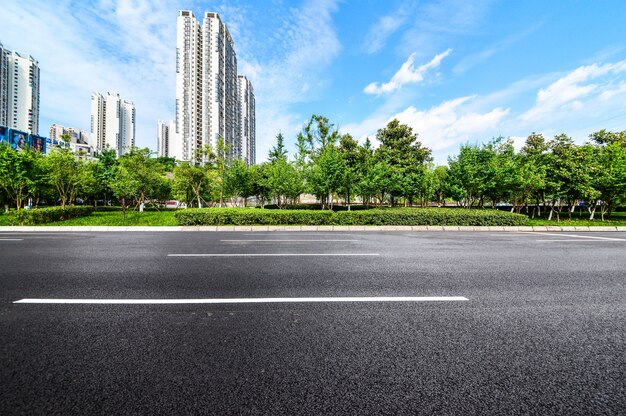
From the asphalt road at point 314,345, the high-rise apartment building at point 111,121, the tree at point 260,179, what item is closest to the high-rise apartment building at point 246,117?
the high-rise apartment building at point 111,121

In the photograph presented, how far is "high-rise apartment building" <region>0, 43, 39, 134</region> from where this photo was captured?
77.3 metres

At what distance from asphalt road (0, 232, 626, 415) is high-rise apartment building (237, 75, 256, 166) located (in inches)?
3728

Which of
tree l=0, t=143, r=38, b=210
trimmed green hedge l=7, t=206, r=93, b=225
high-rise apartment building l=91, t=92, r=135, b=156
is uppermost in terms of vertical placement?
high-rise apartment building l=91, t=92, r=135, b=156

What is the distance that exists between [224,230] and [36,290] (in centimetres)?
1063

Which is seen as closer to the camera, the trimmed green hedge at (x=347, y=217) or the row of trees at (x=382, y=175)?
the trimmed green hedge at (x=347, y=217)

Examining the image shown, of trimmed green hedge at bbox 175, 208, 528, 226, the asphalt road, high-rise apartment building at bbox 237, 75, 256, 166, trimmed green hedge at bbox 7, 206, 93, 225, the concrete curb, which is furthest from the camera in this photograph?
high-rise apartment building at bbox 237, 75, 256, 166

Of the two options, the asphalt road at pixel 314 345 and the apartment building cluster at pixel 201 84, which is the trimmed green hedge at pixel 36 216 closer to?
the asphalt road at pixel 314 345

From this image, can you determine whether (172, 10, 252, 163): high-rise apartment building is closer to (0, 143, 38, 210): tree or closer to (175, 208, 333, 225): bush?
(0, 143, 38, 210): tree

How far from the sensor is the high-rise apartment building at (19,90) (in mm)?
77256

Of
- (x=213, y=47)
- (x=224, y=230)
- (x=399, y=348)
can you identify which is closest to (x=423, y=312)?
(x=399, y=348)

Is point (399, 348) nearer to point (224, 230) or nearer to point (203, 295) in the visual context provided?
point (203, 295)

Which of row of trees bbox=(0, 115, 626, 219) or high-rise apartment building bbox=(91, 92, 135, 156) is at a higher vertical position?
high-rise apartment building bbox=(91, 92, 135, 156)

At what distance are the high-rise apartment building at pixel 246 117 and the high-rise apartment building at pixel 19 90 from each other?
→ 58.4 meters

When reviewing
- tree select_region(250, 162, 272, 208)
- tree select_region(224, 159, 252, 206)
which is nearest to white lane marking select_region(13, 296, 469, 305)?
tree select_region(250, 162, 272, 208)
